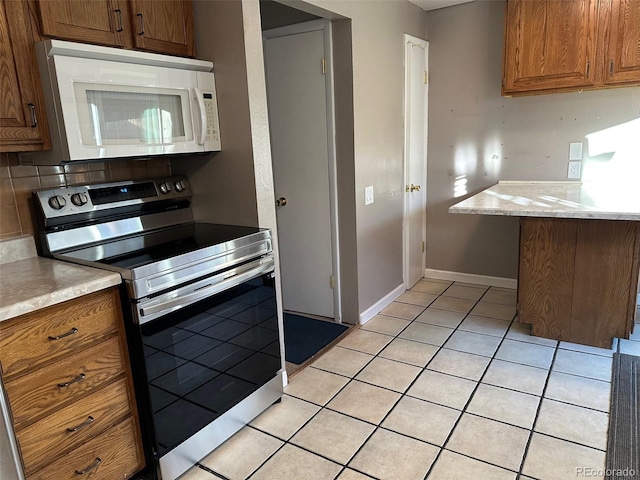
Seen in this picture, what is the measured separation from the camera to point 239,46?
2.03 m

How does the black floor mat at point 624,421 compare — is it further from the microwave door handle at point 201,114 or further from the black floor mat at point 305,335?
the microwave door handle at point 201,114

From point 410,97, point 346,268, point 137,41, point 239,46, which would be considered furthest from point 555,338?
point 137,41

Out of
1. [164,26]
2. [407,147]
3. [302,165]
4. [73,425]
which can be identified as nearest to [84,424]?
[73,425]

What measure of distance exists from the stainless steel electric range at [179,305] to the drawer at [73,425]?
0.08 m

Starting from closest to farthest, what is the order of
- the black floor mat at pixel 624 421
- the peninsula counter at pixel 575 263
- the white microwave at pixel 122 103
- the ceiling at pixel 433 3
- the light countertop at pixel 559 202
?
the white microwave at pixel 122 103, the black floor mat at pixel 624 421, the light countertop at pixel 559 202, the peninsula counter at pixel 575 263, the ceiling at pixel 433 3

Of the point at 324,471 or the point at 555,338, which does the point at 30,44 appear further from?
the point at 555,338

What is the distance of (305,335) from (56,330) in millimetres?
1830

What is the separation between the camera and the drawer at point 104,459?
1538 mm

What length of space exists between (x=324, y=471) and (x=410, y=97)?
278cm

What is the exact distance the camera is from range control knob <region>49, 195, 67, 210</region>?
1887 millimetres

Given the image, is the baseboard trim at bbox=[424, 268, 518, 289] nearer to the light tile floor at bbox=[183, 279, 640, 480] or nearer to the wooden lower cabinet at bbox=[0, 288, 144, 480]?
the light tile floor at bbox=[183, 279, 640, 480]

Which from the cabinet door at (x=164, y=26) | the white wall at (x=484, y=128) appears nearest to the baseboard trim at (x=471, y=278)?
the white wall at (x=484, y=128)

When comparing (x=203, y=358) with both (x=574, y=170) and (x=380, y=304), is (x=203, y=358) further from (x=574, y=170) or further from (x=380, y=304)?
(x=574, y=170)

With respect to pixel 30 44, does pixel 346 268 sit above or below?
below
